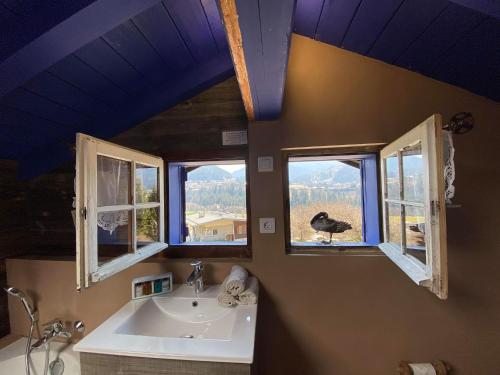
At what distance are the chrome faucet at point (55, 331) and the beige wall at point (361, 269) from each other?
0.25 ft

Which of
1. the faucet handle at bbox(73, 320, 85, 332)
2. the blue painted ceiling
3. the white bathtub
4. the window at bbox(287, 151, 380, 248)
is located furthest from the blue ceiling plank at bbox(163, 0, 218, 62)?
the white bathtub

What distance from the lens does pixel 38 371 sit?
1.30m

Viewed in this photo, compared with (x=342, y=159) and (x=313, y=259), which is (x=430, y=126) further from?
(x=313, y=259)

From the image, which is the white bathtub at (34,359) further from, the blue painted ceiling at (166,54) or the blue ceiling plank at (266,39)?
the blue ceiling plank at (266,39)

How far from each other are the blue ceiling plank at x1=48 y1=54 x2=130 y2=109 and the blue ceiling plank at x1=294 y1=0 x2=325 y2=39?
0.96 metres

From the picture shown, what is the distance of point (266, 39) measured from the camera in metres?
0.61

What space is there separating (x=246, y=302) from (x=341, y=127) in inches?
41.3

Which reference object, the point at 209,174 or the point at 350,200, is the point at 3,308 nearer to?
the point at 209,174

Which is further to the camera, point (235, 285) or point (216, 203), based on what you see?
point (216, 203)

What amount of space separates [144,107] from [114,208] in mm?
673

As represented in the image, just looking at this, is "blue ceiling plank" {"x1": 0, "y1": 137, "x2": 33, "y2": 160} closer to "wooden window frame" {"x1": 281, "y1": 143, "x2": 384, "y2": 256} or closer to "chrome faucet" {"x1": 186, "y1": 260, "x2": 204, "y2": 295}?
"chrome faucet" {"x1": 186, "y1": 260, "x2": 204, "y2": 295}

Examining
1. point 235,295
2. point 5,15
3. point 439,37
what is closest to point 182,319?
point 235,295

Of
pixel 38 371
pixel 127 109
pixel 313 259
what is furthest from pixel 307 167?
pixel 38 371

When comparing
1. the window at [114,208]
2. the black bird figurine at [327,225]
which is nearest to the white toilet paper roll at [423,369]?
the black bird figurine at [327,225]
